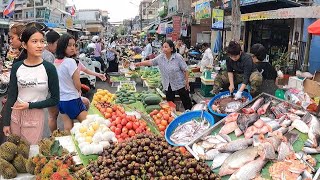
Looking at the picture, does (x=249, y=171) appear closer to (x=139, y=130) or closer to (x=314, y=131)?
(x=314, y=131)

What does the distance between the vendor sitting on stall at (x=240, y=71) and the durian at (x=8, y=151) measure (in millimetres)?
3254

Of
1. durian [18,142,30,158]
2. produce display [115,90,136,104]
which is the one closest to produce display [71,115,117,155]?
durian [18,142,30,158]

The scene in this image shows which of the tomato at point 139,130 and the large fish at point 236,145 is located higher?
the large fish at point 236,145

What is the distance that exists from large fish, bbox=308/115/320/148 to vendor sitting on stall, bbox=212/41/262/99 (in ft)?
4.29

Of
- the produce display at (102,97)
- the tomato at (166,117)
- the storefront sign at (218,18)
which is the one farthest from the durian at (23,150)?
the storefront sign at (218,18)

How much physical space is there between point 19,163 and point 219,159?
209 cm

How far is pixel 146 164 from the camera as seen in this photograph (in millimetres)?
2994

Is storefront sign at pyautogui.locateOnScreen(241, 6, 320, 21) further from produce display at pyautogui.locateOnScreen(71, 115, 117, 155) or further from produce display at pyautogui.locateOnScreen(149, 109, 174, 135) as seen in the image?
produce display at pyautogui.locateOnScreen(71, 115, 117, 155)

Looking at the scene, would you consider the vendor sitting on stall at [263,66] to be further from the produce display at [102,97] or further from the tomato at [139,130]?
the produce display at [102,97]

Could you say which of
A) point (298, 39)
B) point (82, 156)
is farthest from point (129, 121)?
point (298, 39)

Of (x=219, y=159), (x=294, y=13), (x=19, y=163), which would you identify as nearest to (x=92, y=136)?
(x=19, y=163)

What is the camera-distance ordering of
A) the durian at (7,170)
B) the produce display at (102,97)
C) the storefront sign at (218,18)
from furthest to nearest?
the storefront sign at (218,18)
the produce display at (102,97)
the durian at (7,170)

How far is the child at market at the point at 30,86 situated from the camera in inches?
122

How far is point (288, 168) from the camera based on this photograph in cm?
294
